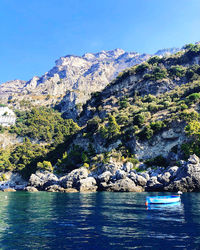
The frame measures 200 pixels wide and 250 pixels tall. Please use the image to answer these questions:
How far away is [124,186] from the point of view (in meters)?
51.2

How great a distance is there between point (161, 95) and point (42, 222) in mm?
98816

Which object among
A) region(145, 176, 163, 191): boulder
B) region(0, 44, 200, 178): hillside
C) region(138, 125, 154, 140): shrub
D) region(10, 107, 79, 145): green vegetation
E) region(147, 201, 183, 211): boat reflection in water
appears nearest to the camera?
region(147, 201, 183, 211): boat reflection in water

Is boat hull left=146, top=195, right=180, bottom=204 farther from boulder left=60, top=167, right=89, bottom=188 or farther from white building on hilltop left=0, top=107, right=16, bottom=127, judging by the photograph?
white building on hilltop left=0, top=107, right=16, bottom=127

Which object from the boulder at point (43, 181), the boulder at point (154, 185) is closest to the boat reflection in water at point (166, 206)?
the boulder at point (154, 185)

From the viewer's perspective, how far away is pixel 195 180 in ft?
148

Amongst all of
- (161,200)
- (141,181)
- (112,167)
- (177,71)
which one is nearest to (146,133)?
(112,167)

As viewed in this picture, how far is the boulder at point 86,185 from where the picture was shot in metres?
56.5

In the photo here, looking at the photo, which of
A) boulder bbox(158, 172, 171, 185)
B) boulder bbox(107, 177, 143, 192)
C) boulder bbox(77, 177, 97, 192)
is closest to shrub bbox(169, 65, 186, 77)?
boulder bbox(158, 172, 171, 185)

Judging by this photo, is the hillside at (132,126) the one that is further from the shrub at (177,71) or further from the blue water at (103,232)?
the blue water at (103,232)

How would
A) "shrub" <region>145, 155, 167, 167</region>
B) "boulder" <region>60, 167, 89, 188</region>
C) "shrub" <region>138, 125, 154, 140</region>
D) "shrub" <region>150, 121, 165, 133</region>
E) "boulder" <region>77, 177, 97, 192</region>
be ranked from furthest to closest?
"shrub" <region>138, 125, 154, 140</region>, "shrub" <region>150, 121, 165, 133</region>, "shrub" <region>145, 155, 167, 167</region>, "boulder" <region>60, 167, 89, 188</region>, "boulder" <region>77, 177, 97, 192</region>

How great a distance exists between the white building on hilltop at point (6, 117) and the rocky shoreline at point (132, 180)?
105507mm

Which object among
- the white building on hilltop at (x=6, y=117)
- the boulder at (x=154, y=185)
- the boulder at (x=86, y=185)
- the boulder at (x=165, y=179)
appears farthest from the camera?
the white building on hilltop at (x=6, y=117)

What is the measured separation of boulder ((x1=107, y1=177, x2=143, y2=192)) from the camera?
50469mm

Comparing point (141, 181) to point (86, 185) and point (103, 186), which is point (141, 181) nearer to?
point (103, 186)
